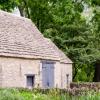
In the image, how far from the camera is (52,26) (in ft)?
169

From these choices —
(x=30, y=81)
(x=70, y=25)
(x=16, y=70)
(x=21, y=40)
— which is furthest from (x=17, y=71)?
(x=70, y=25)

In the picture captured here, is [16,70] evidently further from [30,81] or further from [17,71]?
[30,81]

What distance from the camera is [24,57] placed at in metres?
Answer: 31.1

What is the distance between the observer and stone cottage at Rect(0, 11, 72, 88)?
1163 inches

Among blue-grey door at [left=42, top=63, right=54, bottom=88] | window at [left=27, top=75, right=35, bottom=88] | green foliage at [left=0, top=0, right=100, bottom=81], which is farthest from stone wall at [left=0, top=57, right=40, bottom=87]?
green foliage at [left=0, top=0, right=100, bottom=81]

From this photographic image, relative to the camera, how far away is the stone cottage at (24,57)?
29.5 meters

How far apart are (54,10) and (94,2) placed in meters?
4.77

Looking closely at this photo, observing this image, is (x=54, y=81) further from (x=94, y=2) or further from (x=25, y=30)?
(x=94, y=2)

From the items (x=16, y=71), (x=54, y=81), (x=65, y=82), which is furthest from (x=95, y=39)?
(x=16, y=71)

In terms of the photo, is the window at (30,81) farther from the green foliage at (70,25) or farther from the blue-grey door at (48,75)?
the green foliage at (70,25)

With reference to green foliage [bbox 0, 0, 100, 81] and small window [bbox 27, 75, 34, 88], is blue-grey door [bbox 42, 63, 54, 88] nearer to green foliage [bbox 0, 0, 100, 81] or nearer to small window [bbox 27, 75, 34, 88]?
small window [bbox 27, 75, 34, 88]

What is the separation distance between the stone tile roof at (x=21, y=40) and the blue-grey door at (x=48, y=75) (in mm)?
667

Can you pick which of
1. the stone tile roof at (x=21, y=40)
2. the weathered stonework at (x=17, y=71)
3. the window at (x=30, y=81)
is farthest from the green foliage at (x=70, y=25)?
the window at (x=30, y=81)

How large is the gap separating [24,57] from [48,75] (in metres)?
4.87
